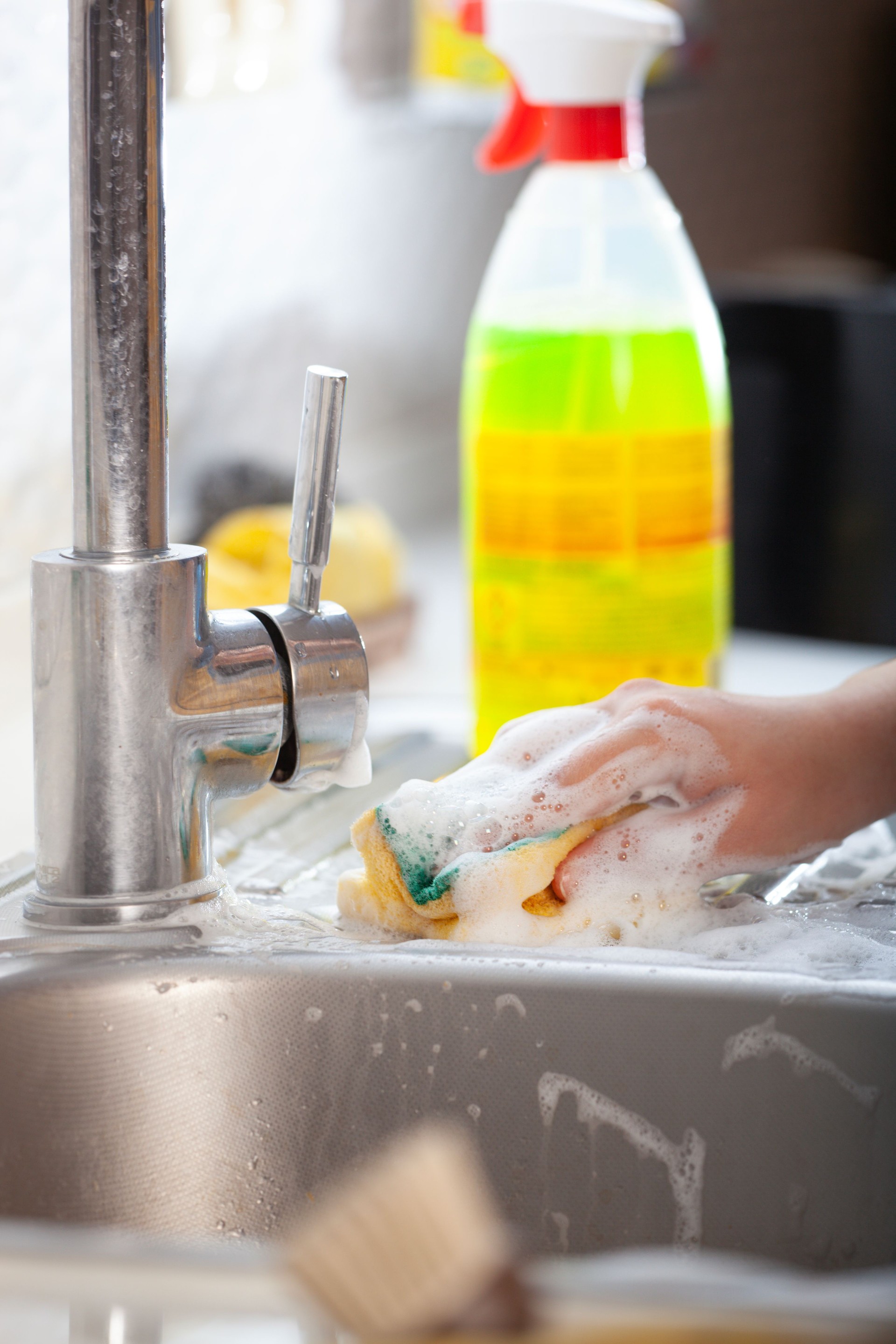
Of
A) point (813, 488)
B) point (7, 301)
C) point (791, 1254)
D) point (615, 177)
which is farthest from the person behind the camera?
point (813, 488)

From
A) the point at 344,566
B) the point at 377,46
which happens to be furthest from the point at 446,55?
the point at 344,566

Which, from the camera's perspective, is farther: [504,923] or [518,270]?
[518,270]

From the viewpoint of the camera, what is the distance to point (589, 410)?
0.74 metres

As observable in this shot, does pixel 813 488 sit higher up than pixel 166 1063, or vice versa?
pixel 813 488

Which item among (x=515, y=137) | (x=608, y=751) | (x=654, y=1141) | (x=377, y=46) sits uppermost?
(x=377, y=46)

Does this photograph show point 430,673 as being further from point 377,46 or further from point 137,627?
point 377,46

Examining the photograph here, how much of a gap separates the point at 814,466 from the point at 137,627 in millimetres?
857

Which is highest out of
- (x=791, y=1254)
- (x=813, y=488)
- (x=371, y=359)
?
(x=371, y=359)

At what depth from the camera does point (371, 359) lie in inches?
53.9

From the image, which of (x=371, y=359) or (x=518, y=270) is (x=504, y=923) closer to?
(x=518, y=270)

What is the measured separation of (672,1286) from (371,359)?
1169mm

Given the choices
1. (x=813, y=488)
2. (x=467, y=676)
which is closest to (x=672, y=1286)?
(x=467, y=676)

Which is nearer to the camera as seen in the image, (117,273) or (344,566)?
(117,273)

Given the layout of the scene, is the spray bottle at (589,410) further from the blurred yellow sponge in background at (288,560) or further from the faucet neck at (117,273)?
the faucet neck at (117,273)
